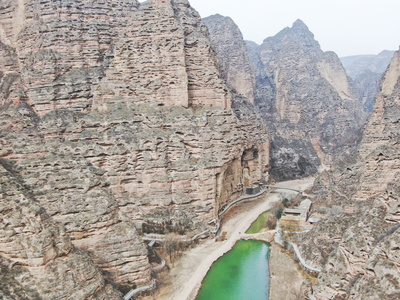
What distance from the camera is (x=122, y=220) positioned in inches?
950

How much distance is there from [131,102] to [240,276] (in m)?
24.2

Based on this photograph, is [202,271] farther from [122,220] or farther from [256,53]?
[256,53]

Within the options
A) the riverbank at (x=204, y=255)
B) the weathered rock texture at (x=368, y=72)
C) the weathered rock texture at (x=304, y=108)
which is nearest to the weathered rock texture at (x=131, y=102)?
the riverbank at (x=204, y=255)

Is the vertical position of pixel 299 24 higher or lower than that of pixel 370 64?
higher

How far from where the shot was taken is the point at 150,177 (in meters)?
37.0

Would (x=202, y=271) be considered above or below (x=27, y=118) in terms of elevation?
below

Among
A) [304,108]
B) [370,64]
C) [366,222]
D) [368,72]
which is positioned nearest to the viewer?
[366,222]

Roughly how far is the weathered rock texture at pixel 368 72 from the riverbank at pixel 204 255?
9376 cm

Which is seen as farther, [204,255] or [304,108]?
[304,108]

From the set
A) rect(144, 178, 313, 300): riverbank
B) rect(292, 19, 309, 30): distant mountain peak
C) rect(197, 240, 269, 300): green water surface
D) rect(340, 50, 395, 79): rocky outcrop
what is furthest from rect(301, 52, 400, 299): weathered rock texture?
rect(340, 50, 395, 79): rocky outcrop

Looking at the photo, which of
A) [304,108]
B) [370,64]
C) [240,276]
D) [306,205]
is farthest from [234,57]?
[370,64]

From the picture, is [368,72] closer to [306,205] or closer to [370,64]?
[370,64]

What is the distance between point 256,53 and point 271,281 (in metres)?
98.1

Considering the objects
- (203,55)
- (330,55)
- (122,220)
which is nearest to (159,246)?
(122,220)
